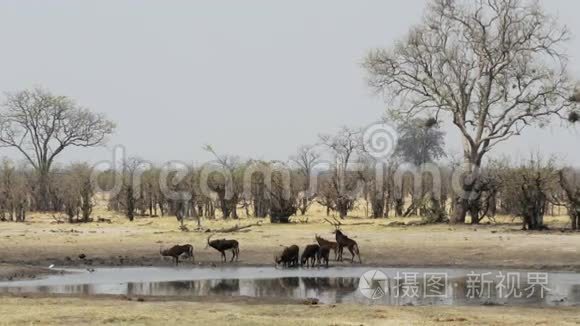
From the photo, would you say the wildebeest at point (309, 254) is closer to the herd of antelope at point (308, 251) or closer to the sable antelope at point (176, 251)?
the herd of antelope at point (308, 251)

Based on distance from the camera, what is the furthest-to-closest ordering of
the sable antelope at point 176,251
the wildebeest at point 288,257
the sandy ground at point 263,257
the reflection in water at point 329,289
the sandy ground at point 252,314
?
the sable antelope at point 176,251
the wildebeest at point 288,257
the reflection in water at point 329,289
the sandy ground at point 263,257
the sandy ground at point 252,314

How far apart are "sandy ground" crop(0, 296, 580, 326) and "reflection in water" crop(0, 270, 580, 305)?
154 centimetres

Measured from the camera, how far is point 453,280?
65.8 ft

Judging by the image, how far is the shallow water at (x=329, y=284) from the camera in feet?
55.1

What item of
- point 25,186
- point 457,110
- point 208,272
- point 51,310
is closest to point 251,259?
point 208,272

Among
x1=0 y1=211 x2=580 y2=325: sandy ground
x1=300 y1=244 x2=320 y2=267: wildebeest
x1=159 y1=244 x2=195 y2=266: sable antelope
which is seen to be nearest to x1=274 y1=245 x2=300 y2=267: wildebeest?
x1=300 y1=244 x2=320 y2=267: wildebeest

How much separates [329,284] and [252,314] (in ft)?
19.1

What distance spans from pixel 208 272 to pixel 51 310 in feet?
29.3

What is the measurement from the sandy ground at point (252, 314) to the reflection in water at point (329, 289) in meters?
1.54

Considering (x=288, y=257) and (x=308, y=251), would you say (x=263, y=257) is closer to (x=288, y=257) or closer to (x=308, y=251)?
(x=288, y=257)

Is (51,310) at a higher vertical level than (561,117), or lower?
lower

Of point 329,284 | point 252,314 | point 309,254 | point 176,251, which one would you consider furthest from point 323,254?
point 252,314

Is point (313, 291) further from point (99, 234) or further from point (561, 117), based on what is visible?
point (561, 117)

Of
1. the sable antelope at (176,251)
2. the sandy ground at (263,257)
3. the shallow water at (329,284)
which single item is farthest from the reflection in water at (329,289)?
the sable antelope at (176,251)
